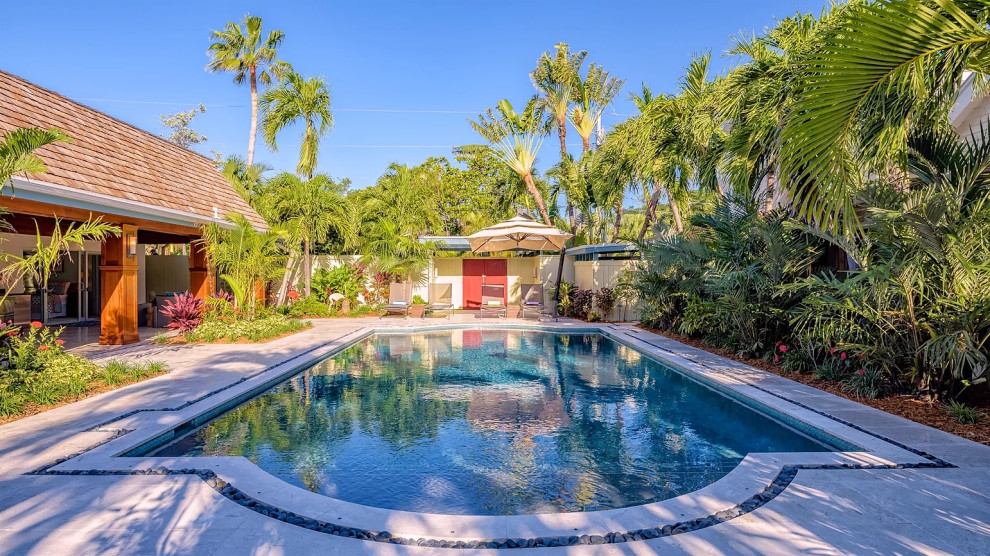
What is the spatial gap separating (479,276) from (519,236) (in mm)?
5686

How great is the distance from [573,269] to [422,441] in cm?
1408

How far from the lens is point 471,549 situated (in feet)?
9.29

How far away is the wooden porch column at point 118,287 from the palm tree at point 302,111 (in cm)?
869

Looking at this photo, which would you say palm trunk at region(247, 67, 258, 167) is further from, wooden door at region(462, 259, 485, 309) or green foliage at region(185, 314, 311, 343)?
green foliage at region(185, 314, 311, 343)

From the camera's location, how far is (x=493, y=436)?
535 centimetres

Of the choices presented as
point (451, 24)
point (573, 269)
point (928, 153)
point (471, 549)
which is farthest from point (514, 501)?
point (451, 24)

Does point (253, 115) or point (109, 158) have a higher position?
point (253, 115)

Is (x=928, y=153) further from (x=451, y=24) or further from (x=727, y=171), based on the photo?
(x=451, y=24)

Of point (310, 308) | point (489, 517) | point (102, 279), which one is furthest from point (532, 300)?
point (489, 517)

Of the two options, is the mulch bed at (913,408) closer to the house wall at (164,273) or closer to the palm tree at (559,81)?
the palm tree at (559,81)

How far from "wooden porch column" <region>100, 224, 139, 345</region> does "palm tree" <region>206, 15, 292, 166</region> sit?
12.9 metres

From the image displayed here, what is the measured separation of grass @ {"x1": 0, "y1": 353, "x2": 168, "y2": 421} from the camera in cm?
541

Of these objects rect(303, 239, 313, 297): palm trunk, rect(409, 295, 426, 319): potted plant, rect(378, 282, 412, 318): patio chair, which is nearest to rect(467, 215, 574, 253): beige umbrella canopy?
rect(409, 295, 426, 319): potted plant

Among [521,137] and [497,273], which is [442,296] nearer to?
[497,273]
